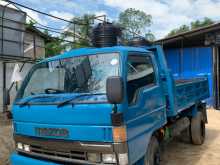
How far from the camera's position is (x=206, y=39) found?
14.7m

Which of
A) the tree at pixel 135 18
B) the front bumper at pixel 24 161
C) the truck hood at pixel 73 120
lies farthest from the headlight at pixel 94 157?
the tree at pixel 135 18

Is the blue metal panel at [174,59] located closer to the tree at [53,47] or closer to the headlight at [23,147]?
the tree at [53,47]

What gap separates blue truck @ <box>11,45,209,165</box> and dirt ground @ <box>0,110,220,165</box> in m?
1.35

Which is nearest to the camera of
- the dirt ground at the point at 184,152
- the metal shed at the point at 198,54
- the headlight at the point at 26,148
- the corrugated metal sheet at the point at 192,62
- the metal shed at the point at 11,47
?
the headlight at the point at 26,148

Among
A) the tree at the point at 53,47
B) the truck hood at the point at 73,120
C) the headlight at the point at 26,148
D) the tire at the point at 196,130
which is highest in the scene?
the tree at the point at 53,47

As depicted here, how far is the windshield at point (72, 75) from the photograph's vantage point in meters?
4.11

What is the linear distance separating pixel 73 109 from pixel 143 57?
1511 mm

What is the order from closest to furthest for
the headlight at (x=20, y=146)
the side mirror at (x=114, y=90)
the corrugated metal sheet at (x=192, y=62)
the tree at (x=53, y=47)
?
1. the side mirror at (x=114, y=90)
2. the headlight at (x=20, y=146)
3. the corrugated metal sheet at (x=192, y=62)
4. the tree at (x=53, y=47)

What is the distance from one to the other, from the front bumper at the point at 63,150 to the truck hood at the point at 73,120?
7 cm

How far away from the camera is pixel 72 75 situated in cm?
439

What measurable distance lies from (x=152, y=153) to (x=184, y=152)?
2623mm

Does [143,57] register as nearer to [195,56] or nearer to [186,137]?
[186,137]

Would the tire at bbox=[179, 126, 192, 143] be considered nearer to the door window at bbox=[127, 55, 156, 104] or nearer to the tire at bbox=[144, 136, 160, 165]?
the tire at bbox=[144, 136, 160, 165]

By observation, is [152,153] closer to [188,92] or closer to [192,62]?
[188,92]
